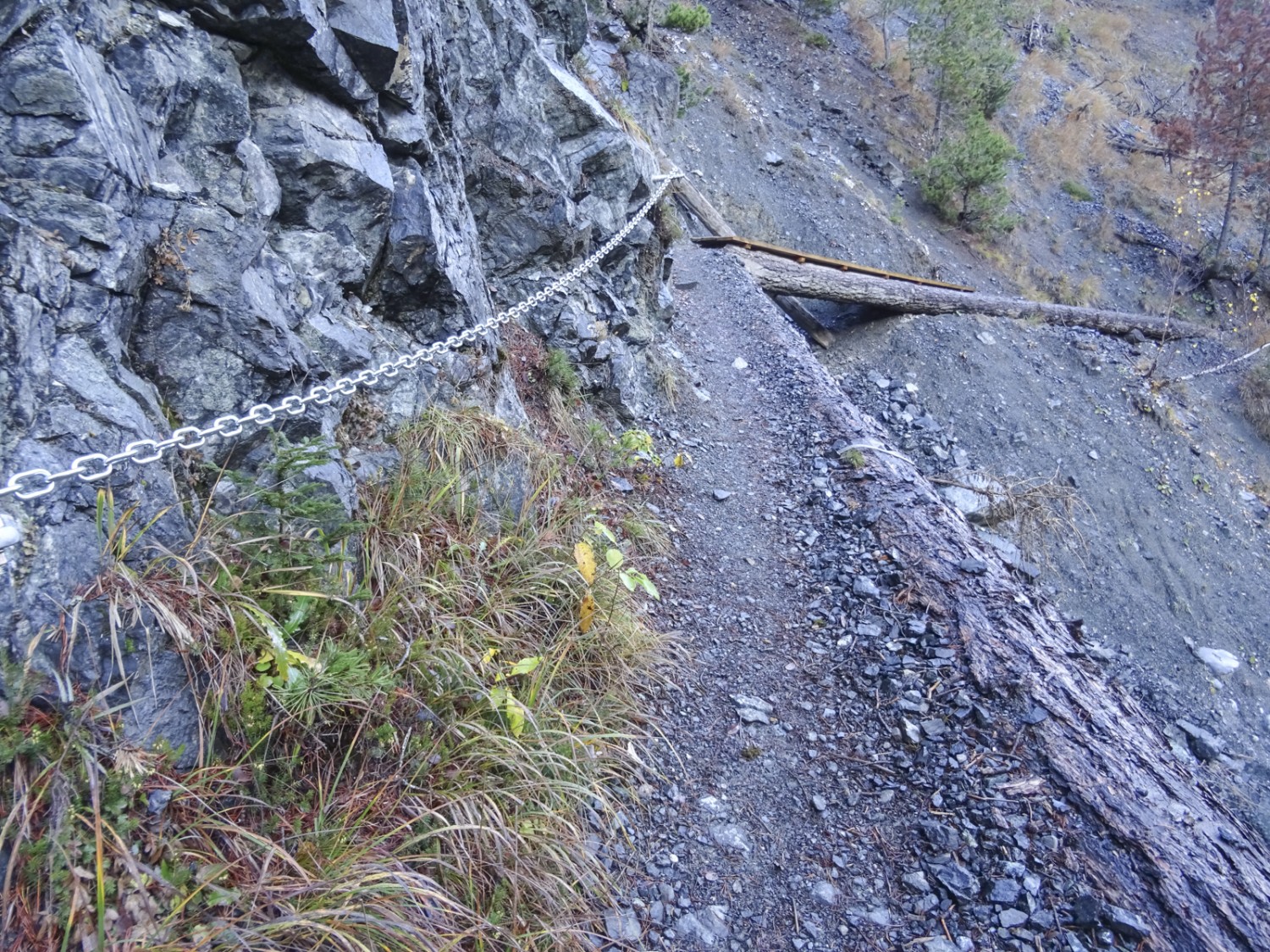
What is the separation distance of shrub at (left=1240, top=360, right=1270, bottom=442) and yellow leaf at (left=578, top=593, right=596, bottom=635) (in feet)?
63.1

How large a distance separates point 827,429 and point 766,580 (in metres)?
2.48

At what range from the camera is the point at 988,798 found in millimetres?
3648

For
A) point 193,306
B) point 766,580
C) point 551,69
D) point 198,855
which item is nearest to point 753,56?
point 551,69

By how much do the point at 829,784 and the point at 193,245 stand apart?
12.9 feet

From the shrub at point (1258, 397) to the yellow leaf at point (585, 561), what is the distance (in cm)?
1915

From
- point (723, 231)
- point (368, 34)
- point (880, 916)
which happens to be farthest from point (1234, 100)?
point (880, 916)

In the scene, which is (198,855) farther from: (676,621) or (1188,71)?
(1188,71)

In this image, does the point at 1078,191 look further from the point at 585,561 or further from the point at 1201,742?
the point at 585,561

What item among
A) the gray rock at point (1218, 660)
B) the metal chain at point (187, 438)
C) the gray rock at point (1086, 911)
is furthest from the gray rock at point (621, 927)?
the gray rock at point (1218, 660)

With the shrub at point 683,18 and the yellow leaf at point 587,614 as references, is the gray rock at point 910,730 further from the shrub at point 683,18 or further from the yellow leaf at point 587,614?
the shrub at point 683,18

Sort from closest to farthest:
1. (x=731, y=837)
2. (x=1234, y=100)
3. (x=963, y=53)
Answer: (x=731, y=837), (x=963, y=53), (x=1234, y=100)

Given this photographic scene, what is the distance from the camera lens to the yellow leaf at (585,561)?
4047mm

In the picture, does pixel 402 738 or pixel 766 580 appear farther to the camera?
pixel 766 580

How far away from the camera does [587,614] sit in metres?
3.94
